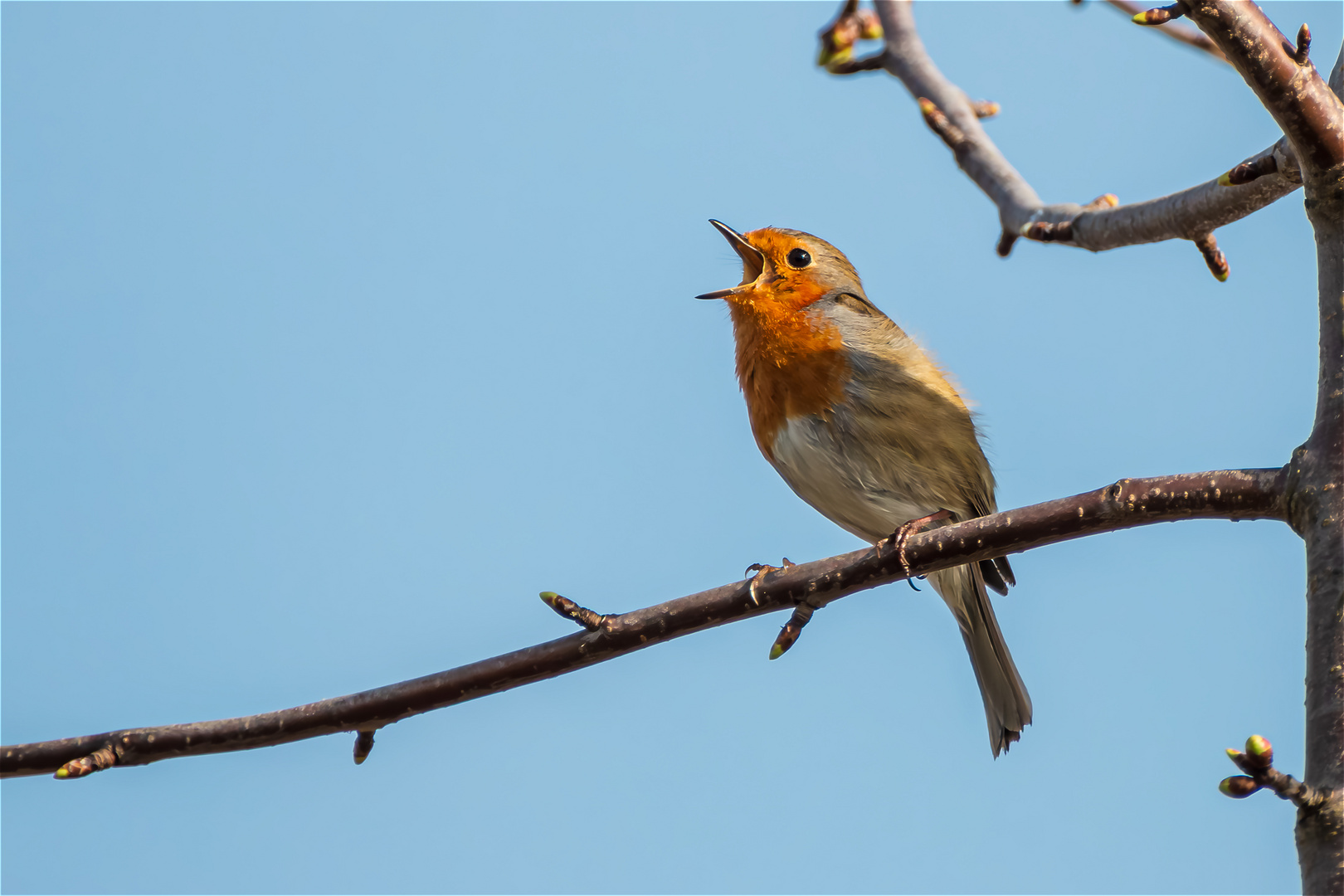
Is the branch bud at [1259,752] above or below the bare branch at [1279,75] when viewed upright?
below

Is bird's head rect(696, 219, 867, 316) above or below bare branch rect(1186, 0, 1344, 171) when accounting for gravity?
above

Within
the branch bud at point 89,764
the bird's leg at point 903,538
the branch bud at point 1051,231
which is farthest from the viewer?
the branch bud at point 1051,231

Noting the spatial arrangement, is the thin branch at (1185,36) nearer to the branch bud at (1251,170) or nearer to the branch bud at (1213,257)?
the branch bud at (1213,257)

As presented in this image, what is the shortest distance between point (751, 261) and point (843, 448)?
1564mm

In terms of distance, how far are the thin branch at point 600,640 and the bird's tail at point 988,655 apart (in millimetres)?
2422

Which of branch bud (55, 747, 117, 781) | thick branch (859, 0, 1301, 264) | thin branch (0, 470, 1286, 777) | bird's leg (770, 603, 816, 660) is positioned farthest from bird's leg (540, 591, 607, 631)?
thick branch (859, 0, 1301, 264)

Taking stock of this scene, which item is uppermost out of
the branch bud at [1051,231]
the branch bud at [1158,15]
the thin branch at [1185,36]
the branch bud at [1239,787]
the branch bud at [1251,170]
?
the thin branch at [1185,36]

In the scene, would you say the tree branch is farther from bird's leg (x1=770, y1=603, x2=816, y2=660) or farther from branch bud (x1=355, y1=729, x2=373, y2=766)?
branch bud (x1=355, y1=729, x2=373, y2=766)

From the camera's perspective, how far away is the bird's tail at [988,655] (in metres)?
5.78

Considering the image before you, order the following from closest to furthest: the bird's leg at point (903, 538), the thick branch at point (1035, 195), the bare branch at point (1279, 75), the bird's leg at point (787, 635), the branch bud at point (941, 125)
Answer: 1. the bare branch at point (1279, 75)
2. the bird's leg at point (903, 538)
3. the bird's leg at point (787, 635)
4. the thick branch at point (1035, 195)
5. the branch bud at point (941, 125)

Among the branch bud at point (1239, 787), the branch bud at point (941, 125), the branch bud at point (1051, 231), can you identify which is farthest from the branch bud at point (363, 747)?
the branch bud at point (941, 125)

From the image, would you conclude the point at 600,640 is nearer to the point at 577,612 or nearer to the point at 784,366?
the point at 577,612

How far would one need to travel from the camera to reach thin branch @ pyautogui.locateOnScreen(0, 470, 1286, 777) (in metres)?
3.39

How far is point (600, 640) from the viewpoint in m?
3.59
